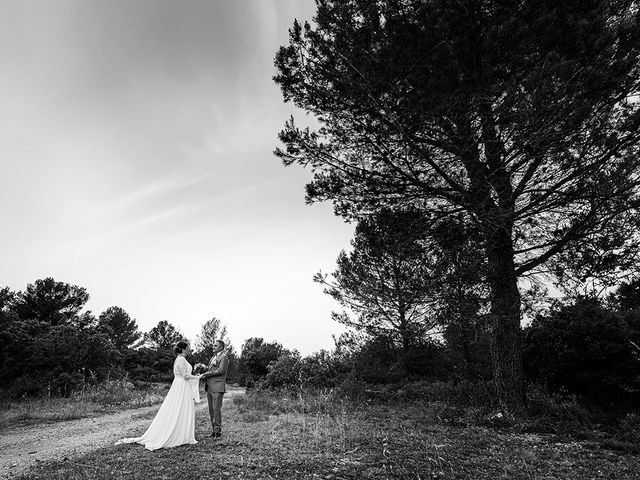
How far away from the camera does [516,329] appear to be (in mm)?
7547

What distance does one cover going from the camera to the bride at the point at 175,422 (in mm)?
5688

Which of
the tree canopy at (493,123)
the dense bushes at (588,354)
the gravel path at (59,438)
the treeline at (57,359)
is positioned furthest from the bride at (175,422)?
the treeline at (57,359)

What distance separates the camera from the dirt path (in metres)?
5.26

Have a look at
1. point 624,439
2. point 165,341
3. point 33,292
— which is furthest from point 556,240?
point 165,341

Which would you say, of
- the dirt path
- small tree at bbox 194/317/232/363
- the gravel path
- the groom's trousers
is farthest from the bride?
small tree at bbox 194/317/232/363

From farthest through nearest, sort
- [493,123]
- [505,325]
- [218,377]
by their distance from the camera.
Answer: [505,325] → [218,377] → [493,123]

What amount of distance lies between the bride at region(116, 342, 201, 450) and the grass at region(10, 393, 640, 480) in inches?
11.2

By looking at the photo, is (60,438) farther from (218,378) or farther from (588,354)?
(588,354)

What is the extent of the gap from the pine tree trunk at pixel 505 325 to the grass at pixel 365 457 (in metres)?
1.20

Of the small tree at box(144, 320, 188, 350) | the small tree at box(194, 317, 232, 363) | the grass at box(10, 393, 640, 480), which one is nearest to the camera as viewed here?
the grass at box(10, 393, 640, 480)

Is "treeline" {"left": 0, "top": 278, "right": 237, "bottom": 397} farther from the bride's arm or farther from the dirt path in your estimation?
the bride's arm

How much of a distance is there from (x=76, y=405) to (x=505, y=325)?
13799 mm

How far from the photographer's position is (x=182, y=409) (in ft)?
19.6

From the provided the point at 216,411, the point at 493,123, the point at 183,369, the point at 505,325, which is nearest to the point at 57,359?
the point at 183,369
